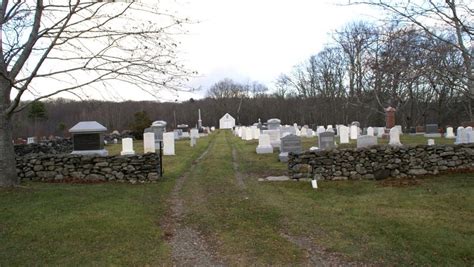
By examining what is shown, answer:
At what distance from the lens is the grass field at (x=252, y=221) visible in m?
5.75

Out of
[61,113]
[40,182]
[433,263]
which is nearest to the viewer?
[433,263]

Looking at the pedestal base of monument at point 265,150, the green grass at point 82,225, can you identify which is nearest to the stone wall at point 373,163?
the green grass at point 82,225

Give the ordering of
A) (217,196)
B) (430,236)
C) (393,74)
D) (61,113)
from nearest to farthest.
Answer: (430,236) → (393,74) → (217,196) → (61,113)

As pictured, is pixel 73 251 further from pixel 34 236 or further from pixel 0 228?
pixel 0 228

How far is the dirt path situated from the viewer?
18.4 ft

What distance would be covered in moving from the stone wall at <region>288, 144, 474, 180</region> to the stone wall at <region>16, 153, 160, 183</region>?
485 centimetres

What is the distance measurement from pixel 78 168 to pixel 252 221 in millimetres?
6721

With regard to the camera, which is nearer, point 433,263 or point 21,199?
point 433,263

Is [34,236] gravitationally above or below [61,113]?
below

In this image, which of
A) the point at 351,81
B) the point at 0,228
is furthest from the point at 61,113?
the point at 0,228

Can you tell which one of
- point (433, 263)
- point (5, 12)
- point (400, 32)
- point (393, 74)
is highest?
point (5, 12)

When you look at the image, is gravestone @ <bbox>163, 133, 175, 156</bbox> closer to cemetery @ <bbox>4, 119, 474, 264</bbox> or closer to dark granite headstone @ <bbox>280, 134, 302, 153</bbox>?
cemetery @ <bbox>4, 119, 474, 264</bbox>

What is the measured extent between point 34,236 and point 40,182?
5888 millimetres

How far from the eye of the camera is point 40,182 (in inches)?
471
